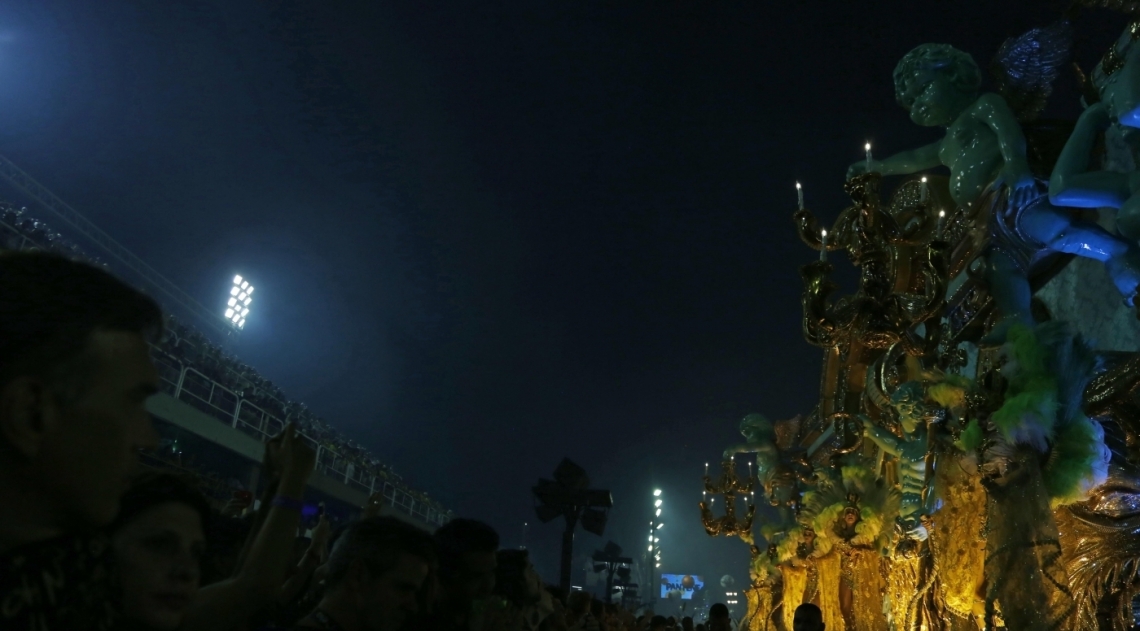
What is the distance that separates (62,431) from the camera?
3.83 feet

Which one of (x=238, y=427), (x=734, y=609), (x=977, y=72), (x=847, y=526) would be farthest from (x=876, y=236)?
(x=734, y=609)

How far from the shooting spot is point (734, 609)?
178 ft

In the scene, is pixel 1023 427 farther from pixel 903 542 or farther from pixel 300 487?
pixel 300 487

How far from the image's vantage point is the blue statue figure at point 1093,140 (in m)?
5.44

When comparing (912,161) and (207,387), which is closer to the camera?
(912,161)

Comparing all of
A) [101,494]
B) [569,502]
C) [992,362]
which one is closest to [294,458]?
[101,494]

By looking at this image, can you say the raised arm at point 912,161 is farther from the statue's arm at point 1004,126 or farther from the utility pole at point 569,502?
the utility pole at point 569,502

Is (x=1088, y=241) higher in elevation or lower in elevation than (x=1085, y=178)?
lower

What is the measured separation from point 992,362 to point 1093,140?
2.35 metres

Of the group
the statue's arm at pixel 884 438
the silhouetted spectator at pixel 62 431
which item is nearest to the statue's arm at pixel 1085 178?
the statue's arm at pixel 884 438

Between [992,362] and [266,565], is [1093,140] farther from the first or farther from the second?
[266,565]

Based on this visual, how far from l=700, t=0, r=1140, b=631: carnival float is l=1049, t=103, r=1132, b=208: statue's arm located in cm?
2

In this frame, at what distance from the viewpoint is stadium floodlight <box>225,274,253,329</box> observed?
33.6m

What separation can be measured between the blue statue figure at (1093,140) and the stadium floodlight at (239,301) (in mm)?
32965
